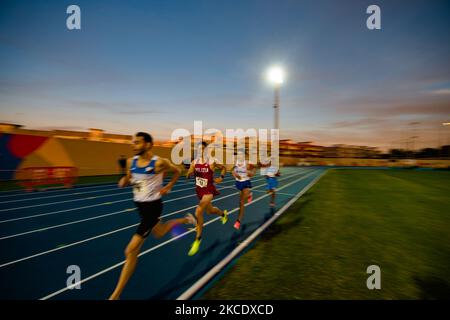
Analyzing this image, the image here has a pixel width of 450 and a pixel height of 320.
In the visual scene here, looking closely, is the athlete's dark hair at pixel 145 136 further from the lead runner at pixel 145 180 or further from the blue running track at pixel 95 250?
the blue running track at pixel 95 250

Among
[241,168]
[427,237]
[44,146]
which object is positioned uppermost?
[44,146]

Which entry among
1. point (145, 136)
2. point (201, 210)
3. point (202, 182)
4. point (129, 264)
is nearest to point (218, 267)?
point (201, 210)

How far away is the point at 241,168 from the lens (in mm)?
6988

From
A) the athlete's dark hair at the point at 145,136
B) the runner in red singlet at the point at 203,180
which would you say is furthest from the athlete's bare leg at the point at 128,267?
the runner in red singlet at the point at 203,180

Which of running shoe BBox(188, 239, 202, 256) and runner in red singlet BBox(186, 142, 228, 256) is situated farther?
runner in red singlet BBox(186, 142, 228, 256)

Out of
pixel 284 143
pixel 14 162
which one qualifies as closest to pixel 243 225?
pixel 14 162

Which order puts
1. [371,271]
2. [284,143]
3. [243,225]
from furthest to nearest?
1. [284,143]
2. [243,225]
3. [371,271]

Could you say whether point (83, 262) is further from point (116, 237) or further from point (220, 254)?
point (220, 254)

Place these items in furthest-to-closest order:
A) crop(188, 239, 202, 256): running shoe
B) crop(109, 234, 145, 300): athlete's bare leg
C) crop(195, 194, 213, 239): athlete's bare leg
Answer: crop(195, 194, 213, 239): athlete's bare leg
crop(188, 239, 202, 256): running shoe
crop(109, 234, 145, 300): athlete's bare leg

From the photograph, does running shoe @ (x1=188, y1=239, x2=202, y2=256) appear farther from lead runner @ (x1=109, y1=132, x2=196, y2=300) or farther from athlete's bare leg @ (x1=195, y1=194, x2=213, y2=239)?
lead runner @ (x1=109, y1=132, x2=196, y2=300)

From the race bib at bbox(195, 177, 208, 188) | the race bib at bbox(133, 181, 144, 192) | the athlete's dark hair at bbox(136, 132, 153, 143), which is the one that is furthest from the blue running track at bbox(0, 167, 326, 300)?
the athlete's dark hair at bbox(136, 132, 153, 143)

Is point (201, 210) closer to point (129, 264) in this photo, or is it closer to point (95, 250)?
point (129, 264)

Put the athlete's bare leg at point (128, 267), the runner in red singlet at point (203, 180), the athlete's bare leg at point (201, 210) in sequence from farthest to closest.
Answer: the runner in red singlet at point (203, 180) < the athlete's bare leg at point (201, 210) < the athlete's bare leg at point (128, 267)
